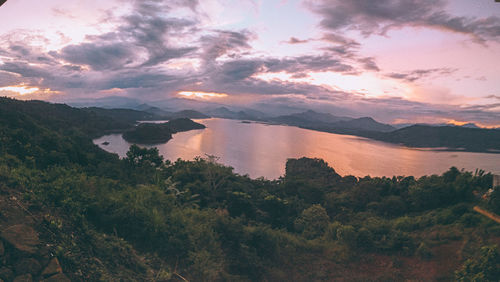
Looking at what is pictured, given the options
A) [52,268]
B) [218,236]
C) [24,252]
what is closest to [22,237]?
[24,252]

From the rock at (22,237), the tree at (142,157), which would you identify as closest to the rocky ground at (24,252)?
the rock at (22,237)

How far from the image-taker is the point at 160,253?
19.8 ft

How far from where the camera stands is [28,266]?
10.9 feet

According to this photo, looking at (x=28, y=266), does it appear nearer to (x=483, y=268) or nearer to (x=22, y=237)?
(x=22, y=237)

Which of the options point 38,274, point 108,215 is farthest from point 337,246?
point 38,274

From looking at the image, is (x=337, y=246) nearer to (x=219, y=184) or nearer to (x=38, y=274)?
(x=38, y=274)

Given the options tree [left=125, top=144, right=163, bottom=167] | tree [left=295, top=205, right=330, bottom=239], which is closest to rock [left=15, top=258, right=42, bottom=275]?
tree [left=295, top=205, right=330, bottom=239]

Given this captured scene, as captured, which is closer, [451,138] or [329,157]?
[329,157]

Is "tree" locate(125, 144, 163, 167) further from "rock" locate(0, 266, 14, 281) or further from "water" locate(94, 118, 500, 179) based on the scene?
"water" locate(94, 118, 500, 179)

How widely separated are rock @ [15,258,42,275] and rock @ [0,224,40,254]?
0.49 ft

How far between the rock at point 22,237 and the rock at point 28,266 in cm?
15

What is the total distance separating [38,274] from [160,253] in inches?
115

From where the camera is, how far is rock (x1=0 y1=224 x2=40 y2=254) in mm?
3475

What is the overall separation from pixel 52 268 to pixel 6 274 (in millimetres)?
482
